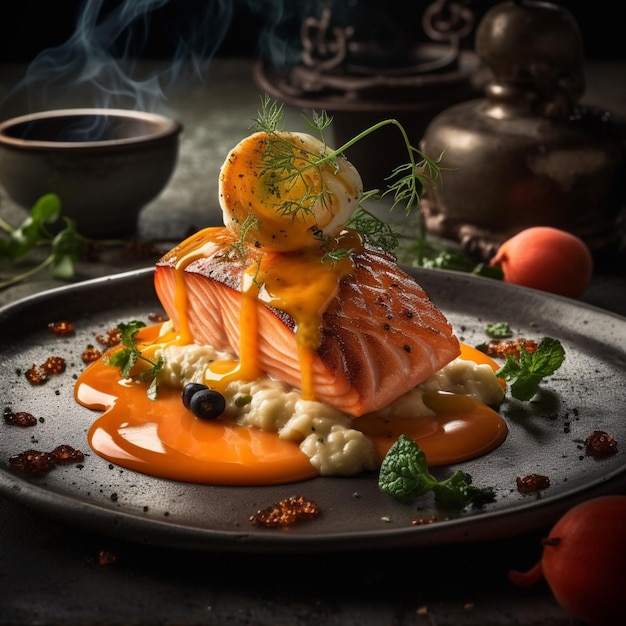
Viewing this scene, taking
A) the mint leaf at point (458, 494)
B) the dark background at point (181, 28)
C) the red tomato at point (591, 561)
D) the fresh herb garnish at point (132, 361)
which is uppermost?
the red tomato at point (591, 561)

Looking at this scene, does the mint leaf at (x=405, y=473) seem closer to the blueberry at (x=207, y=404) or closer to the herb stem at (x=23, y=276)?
the blueberry at (x=207, y=404)

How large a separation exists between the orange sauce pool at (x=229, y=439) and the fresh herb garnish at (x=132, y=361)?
76 mm

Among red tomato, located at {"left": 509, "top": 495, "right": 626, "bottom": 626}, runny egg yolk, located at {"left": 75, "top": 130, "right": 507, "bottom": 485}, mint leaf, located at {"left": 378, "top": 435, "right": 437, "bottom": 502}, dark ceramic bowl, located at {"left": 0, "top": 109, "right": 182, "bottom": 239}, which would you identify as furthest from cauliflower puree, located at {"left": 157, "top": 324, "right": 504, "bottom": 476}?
dark ceramic bowl, located at {"left": 0, "top": 109, "right": 182, "bottom": 239}

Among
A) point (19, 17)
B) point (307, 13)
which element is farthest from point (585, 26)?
point (19, 17)

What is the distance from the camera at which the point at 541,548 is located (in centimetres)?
282

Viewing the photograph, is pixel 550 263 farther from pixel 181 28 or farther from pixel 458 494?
pixel 181 28

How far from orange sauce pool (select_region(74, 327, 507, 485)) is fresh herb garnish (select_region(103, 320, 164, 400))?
8 centimetres

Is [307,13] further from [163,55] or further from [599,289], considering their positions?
[599,289]

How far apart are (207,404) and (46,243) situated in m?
2.87

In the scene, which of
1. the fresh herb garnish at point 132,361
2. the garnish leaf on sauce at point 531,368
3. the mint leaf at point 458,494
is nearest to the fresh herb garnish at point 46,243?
the fresh herb garnish at point 132,361

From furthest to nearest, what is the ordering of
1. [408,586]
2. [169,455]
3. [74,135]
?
[74,135] < [169,455] < [408,586]

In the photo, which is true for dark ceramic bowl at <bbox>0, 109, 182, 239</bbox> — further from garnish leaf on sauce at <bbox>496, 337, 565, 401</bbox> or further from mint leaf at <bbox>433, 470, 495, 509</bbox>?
mint leaf at <bbox>433, 470, 495, 509</bbox>

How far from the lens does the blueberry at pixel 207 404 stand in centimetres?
335

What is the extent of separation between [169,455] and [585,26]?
860cm
